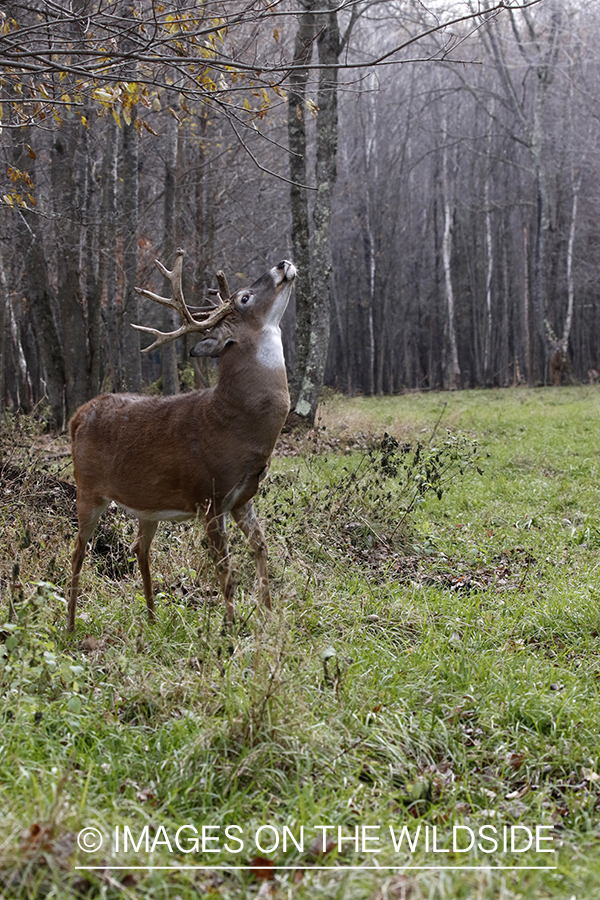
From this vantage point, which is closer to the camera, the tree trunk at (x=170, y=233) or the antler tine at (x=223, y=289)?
the antler tine at (x=223, y=289)

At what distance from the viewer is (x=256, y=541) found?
15.5ft

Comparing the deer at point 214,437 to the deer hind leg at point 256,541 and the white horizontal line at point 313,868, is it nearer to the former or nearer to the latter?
the deer hind leg at point 256,541

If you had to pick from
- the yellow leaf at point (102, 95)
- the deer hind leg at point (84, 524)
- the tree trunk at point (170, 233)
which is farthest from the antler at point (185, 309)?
the tree trunk at point (170, 233)

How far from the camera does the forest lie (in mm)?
12781

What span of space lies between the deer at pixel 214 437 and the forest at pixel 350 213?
1397 mm

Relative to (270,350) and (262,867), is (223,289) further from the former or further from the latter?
(262,867)

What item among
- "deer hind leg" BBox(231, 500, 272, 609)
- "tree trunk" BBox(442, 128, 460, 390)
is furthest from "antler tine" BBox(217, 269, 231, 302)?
"tree trunk" BBox(442, 128, 460, 390)

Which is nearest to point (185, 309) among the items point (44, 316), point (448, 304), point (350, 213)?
point (44, 316)

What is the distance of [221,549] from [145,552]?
0.69m

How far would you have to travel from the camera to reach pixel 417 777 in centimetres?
309

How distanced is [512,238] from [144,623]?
32633mm

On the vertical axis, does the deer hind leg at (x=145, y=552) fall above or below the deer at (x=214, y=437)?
below

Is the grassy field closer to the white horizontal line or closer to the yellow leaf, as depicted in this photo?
the white horizontal line

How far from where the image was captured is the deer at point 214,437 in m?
4.53
